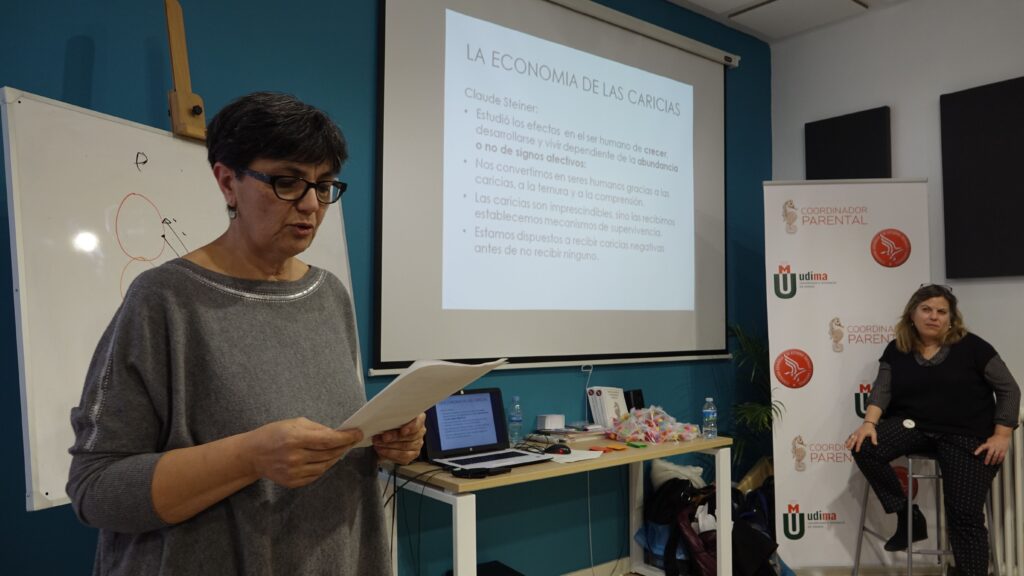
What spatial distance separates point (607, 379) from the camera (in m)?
3.60

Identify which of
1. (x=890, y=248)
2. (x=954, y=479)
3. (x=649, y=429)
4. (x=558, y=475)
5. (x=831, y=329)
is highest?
(x=890, y=248)

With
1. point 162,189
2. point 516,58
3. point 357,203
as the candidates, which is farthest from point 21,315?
point 516,58

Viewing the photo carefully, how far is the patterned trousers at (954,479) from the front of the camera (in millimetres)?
3182

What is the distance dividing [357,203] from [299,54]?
592mm

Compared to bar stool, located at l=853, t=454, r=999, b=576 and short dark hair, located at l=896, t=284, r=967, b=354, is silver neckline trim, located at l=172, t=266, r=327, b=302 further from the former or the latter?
short dark hair, located at l=896, t=284, r=967, b=354

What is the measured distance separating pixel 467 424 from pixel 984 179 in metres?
3.08

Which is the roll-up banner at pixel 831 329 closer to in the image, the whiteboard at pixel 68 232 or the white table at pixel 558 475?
the white table at pixel 558 475

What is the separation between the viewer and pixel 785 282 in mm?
3822

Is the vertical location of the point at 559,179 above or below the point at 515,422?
above

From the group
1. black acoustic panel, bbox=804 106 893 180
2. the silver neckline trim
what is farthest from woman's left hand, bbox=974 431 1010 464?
the silver neckline trim

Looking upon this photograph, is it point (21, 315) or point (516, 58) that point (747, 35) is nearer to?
point (516, 58)

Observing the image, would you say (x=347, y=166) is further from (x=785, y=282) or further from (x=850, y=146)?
(x=850, y=146)

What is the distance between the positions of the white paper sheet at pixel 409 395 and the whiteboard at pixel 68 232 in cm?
99

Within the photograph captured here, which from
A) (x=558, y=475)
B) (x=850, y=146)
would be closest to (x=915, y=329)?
(x=850, y=146)
